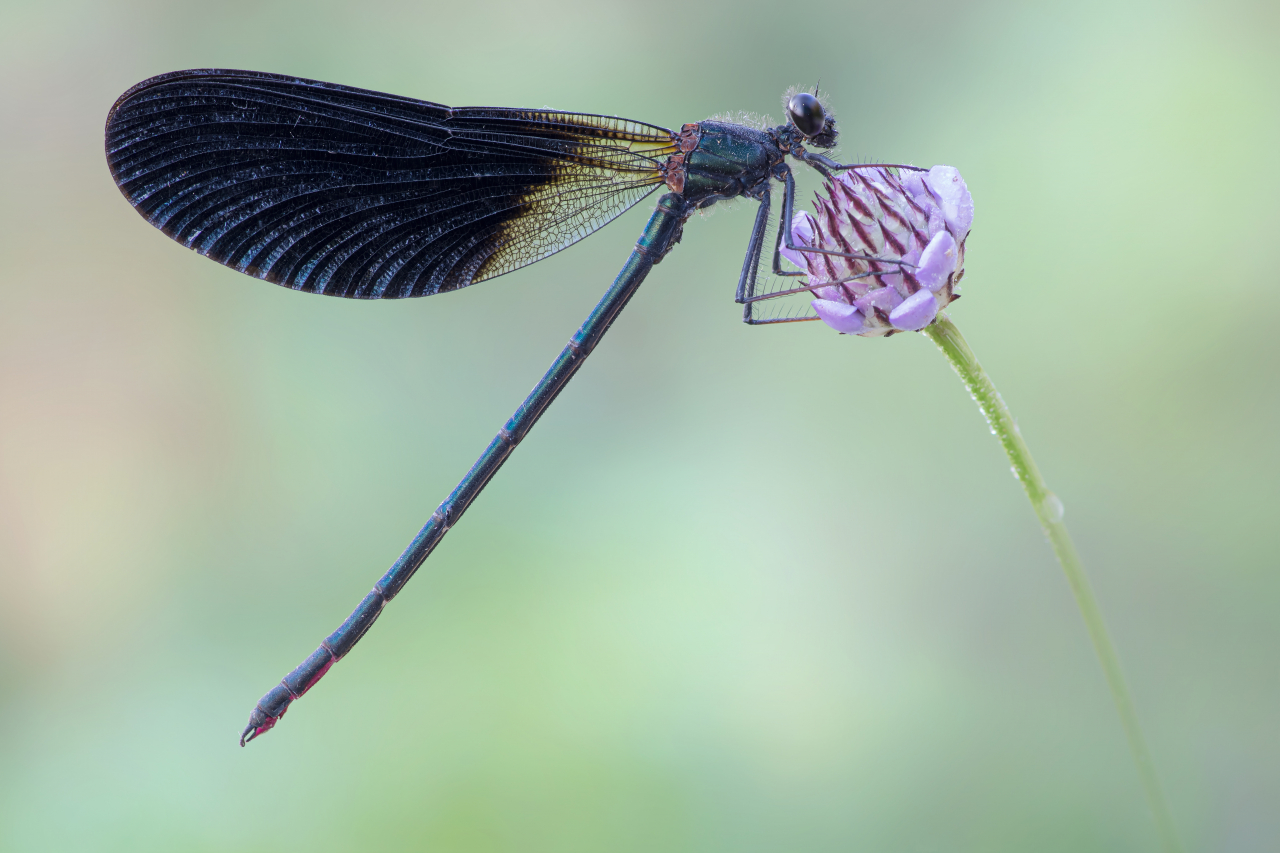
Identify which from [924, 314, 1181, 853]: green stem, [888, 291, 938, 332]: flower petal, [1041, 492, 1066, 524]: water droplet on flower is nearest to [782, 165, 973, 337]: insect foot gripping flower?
[888, 291, 938, 332]: flower petal

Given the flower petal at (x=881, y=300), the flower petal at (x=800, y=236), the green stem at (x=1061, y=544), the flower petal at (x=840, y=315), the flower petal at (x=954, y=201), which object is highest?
the flower petal at (x=954, y=201)

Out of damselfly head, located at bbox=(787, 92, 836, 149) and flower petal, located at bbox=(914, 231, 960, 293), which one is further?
damselfly head, located at bbox=(787, 92, 836, 149)

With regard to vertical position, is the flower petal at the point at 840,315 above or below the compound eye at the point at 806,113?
below

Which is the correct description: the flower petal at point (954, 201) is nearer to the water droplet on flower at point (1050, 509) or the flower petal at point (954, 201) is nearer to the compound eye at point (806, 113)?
the water droplet on flower at point (1050, 509)

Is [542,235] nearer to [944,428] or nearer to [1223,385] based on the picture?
[944,428]

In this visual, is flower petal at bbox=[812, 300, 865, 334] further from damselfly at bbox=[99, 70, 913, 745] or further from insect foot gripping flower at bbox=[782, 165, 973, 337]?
damselfly at bbox=[99, 70, 913, 745]

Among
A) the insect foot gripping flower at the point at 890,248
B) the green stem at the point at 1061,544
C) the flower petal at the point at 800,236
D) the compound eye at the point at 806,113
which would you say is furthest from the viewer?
the compound eye at the point at 806,113

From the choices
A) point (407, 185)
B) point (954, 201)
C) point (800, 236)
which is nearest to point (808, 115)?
point (800, 236)

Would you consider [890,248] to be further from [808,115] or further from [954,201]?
[808,115]

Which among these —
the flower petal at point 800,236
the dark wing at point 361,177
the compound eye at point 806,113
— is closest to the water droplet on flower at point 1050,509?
the flower petal at point 800,236
